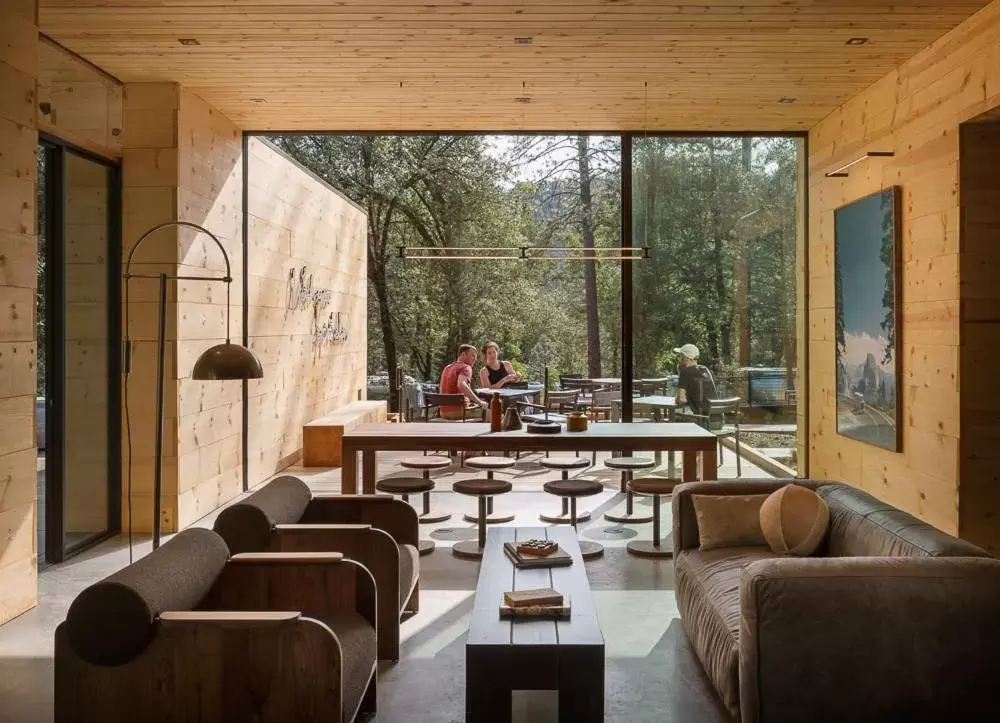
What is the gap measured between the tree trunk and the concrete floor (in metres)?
6.52

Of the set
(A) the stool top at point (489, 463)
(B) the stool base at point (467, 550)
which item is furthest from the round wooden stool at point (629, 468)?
(B) the stool base at point (467, 550)

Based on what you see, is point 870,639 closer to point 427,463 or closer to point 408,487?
point 408,487

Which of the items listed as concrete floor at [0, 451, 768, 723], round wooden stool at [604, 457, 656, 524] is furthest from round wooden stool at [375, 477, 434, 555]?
round wooden stool at [604, 457, 656, 524]

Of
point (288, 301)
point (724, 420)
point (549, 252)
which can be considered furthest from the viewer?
point (549, 252)

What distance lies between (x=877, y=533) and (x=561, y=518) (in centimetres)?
324

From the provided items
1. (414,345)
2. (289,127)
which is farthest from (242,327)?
(414,345)

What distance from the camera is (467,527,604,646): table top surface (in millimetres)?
2695

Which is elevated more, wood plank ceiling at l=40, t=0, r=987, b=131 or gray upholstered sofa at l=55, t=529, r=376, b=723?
wood plank ceiling at l=40, t=0, r=987, b=131

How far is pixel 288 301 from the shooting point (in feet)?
27.9

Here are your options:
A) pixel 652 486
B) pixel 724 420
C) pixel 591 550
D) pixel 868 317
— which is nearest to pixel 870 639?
pixel 652 486

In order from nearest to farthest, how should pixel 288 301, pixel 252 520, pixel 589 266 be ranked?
pixel 252 520 < pixel 288 301 < pixel 589 266

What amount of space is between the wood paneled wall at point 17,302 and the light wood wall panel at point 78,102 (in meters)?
0.65

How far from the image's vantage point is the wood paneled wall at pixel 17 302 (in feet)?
13.2

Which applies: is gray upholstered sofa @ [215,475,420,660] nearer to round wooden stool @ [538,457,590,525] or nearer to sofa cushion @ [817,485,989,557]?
sofa cushion @ [817,485,989,557]
